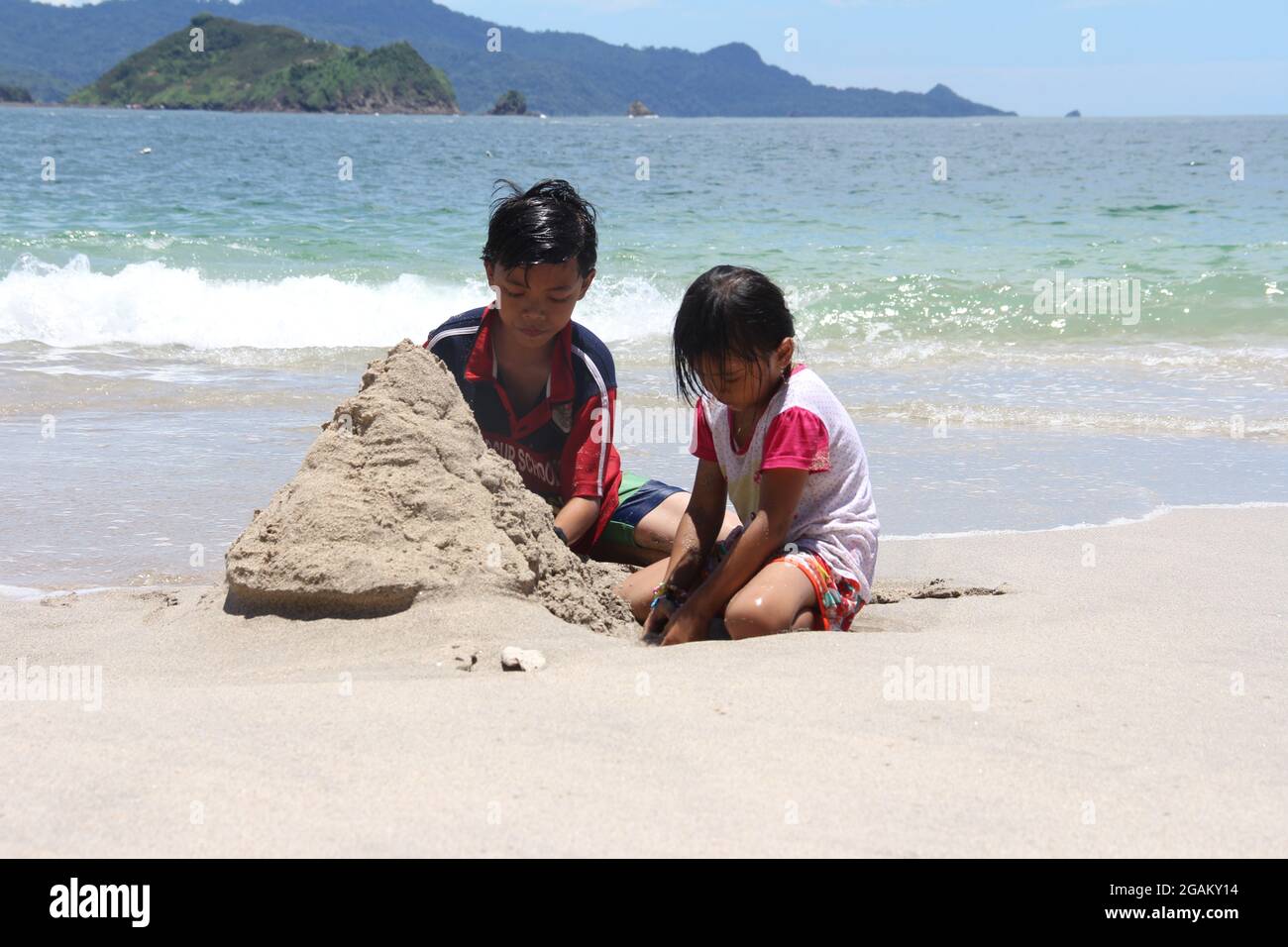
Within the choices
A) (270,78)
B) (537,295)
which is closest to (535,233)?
(537,295)

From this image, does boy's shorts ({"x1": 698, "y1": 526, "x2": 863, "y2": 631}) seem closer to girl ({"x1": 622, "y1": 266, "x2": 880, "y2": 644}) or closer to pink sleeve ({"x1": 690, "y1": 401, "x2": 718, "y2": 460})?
girl ({"x1": 622, "y1": 266, "x2": 880, "y2": 644})

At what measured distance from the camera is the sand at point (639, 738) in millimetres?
1795

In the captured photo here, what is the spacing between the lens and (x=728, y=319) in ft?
9.47

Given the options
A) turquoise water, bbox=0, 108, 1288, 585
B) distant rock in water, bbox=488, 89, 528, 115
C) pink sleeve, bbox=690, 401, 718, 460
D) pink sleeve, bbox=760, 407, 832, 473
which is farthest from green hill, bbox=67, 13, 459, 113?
pink sleeve, bbox=760, 407, 832, 473

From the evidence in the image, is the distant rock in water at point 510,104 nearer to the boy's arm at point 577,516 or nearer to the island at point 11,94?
the island at point 11,94

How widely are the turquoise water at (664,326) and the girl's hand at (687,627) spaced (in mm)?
1693

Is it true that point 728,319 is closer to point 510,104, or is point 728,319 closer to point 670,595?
point 670,595

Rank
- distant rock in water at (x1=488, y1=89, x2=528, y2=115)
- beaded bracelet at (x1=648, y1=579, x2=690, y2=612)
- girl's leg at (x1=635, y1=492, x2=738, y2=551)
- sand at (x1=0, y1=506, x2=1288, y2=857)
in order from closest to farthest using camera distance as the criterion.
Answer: sand at (x1=0, y1=506, x2=1288, y2=857)
beaded bracelet at (x1=648, y1=579, x2=690, y2=612)
girl's leg at (x1=635, y1=492, x2=738, y2=551)
distant rock in water at (x1=488, y1=89, x2=528, y2=115)

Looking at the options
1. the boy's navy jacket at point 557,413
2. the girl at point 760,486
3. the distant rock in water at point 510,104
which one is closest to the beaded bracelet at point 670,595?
the girl at point 760,486

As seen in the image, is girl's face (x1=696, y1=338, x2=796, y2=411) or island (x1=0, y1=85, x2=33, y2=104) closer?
girl's face (x1=696, y1=338, x2=796, y2=411)

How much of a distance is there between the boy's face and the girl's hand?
3.04 ft

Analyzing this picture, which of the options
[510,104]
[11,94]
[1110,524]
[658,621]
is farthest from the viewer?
[510,104]

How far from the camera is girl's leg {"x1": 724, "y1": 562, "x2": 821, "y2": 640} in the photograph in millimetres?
2902

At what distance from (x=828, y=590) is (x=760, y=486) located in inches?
11.7
